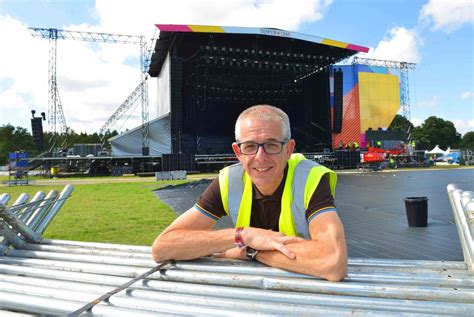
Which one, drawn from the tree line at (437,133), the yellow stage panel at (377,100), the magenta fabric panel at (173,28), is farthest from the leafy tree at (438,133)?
the magenta fabric panel at (173,28)

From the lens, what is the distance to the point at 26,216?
2.59m

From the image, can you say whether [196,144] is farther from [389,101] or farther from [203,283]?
[203,283]

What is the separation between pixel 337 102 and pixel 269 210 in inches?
1069

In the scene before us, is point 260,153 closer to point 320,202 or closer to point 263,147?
point 263,147

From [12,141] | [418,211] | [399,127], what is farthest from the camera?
[12,141]

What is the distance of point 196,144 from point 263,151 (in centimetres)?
2874

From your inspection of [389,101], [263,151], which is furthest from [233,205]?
[389,101]

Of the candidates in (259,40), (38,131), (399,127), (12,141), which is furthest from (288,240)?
(12,141)

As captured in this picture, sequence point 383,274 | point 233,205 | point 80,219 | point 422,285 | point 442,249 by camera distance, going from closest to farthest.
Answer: point 422,285 < point 383,274 < point 233,205 < point 442,249 < point 80,219

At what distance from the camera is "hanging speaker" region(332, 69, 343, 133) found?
26.9 metres

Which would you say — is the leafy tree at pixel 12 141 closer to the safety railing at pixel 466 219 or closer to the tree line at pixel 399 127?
the tree line at pixel 399 127

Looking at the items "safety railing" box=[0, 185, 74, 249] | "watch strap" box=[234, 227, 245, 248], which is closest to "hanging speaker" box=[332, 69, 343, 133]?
"safety railing" box=[0, 185, 74, 249]

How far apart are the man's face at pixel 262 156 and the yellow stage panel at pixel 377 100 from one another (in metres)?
30.5

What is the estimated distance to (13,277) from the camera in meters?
1.63
